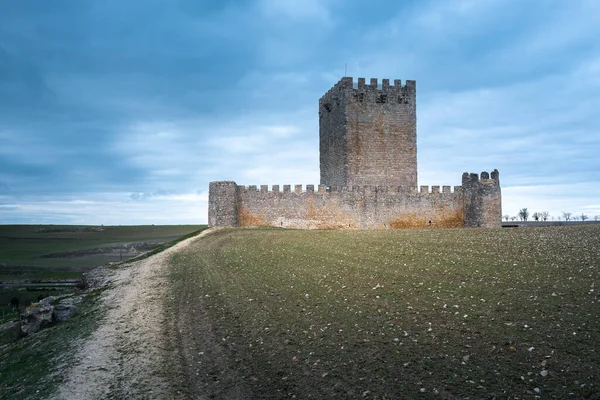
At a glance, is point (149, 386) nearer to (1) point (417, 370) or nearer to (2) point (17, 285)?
(1) point (417, 370)

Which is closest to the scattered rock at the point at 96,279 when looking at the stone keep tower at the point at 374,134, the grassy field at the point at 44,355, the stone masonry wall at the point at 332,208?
the grassy field at the point at 44,355

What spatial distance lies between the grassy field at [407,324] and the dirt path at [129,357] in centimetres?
61

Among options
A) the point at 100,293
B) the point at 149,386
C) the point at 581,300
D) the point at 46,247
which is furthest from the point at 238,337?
the point at 46,247

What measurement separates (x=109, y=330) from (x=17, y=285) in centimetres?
3724

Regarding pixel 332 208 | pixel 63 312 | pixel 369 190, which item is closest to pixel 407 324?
pixel 63 312

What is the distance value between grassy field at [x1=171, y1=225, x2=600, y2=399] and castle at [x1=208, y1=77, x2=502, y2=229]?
61.8ft

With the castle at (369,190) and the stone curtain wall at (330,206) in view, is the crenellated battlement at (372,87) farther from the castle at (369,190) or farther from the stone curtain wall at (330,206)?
the stone curtain wall at (330,206)

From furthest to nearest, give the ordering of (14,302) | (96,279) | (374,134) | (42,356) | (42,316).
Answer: (374,134)
(14,302)
(96,279)
(42,316)
(42,356)

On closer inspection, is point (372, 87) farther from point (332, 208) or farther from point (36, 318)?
point (36, 318)

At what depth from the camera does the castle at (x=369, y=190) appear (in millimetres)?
38250

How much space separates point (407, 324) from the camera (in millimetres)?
10266

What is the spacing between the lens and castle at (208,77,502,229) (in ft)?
125

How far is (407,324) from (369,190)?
95.3 feet

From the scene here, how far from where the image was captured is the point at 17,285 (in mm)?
43812
